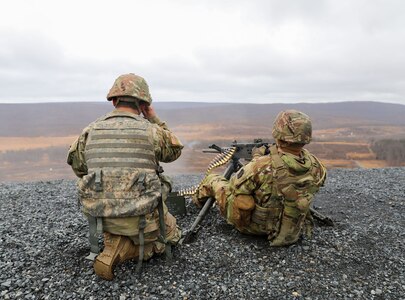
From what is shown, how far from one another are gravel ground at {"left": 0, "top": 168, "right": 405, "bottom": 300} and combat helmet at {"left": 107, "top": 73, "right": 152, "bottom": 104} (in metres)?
2.00

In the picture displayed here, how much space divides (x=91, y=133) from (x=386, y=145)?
2335 centimetres

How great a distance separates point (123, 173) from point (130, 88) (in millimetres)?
992

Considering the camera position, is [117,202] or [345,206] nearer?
[117,202]

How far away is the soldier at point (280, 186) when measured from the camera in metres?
4.38

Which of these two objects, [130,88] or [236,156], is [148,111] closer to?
[130,88]

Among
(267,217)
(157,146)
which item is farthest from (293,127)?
(157,146)

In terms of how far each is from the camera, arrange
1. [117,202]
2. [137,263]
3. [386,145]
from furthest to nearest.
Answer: [386,145] < [137,263] < [117,202]

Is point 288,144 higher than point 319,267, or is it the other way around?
point 288,144

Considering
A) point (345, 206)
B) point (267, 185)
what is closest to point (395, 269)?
point (267, 185)

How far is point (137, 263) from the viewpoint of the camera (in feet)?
14.3

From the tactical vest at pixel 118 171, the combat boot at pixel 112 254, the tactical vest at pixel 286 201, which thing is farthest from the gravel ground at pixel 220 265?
the tactical vest at pixel 118 171

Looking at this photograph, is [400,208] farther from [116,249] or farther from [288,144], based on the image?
[116,249]

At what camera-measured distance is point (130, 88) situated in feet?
13.9

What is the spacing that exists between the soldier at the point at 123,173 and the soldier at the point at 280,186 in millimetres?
1042
